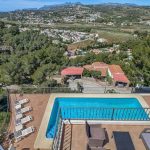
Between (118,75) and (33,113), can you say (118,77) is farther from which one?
(33,113)

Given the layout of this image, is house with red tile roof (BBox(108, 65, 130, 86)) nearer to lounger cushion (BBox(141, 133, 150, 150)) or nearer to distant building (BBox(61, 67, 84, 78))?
distant building (BBox(61, 67, 84, 78))

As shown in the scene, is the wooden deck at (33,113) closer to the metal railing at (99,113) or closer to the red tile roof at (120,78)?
the metal railing at (99,113)

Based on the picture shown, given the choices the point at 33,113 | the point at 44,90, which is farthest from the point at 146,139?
the point at 44,90

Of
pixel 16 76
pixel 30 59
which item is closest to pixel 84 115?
pixel 16 76

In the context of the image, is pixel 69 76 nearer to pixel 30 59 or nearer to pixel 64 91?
pixel 30 59

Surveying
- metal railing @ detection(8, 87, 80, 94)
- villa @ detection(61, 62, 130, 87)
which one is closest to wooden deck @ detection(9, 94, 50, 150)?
metal railing @ detection(8, 87, 80, 94)
